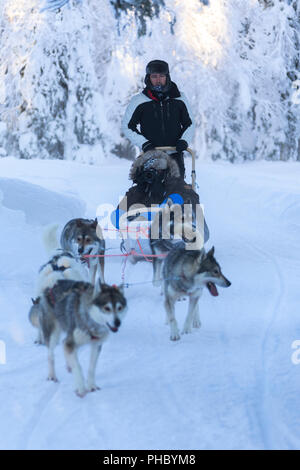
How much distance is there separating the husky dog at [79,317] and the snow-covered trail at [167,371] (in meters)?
0.23

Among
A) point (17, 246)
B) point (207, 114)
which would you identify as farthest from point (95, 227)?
point (207, 114)

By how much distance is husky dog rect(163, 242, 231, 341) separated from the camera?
16.8ft

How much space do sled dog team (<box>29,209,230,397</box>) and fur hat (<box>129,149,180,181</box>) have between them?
1.11 metres

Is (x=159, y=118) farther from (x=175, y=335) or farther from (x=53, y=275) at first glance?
(x=53, y=275)

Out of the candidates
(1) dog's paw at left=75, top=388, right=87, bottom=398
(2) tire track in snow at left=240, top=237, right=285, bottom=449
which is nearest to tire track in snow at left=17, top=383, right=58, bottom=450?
(1) dog's paw at left=75, top=388, right=87, bottom=398

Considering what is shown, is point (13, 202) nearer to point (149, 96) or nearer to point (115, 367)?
point (149, 96)

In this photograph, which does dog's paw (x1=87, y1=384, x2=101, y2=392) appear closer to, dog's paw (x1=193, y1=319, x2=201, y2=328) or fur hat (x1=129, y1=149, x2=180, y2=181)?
dog's paw (x1=193, y1=319, x2=201, y2=328)

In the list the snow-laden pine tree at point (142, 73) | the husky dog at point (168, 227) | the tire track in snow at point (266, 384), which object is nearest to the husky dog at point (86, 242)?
the husky dog at point (168, 227)

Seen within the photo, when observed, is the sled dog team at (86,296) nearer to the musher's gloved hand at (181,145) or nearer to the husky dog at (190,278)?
the husky dog at (190,278)

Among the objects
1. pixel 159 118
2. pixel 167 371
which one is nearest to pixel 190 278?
pixel 167 371

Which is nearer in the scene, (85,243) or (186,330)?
(186,330)

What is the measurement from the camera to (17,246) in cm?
838

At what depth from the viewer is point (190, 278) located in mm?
5238

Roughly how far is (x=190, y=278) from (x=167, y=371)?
1028 mm
